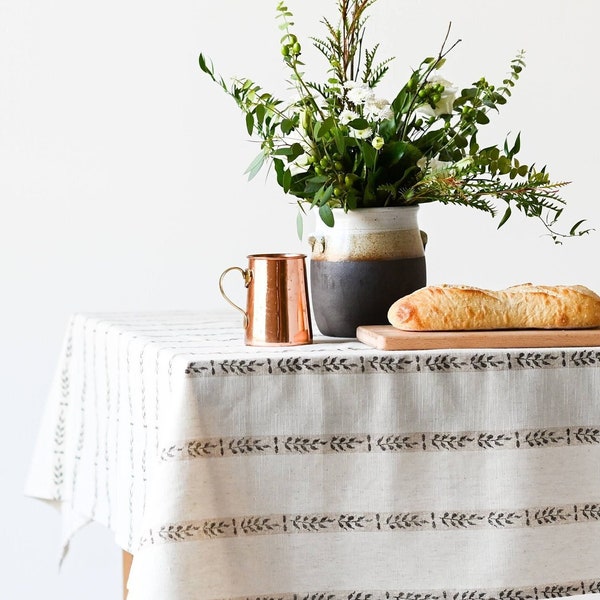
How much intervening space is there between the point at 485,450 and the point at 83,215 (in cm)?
171

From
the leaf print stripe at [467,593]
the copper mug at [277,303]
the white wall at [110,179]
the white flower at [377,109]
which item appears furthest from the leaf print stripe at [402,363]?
the white wall at [110,179]

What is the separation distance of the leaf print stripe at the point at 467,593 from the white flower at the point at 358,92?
0.60m

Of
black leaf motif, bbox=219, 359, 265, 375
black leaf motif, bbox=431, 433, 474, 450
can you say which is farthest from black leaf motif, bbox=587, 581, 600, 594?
black leaf motif, bbox=219, 359, 265, 375

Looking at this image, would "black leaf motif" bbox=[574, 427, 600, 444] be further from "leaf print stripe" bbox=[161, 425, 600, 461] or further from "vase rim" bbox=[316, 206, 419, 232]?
"vase rim" bbox=[316, 206, 419, 232]

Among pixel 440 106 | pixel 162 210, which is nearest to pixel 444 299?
pixel 440 106

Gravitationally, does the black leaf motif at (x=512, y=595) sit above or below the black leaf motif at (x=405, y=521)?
below

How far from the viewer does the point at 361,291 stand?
148 centimetres

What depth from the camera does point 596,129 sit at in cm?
309

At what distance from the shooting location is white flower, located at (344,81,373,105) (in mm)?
1442

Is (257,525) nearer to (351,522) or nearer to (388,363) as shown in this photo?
(351,522)

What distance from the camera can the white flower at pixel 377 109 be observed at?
1453 mm

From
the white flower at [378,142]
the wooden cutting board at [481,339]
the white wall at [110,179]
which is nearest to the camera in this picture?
the wooden cutting board at [481,339]

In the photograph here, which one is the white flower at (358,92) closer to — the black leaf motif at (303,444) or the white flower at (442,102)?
the white flower at (442,102)

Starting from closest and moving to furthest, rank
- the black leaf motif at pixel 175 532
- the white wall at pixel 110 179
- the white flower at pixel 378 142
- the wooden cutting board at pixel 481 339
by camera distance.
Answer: the black leaf motif at pixel 175 532 → the wooden cutting board at pixel 481 339 → the white flower at pixel 378 142 → the white wall at pixel 110 179
